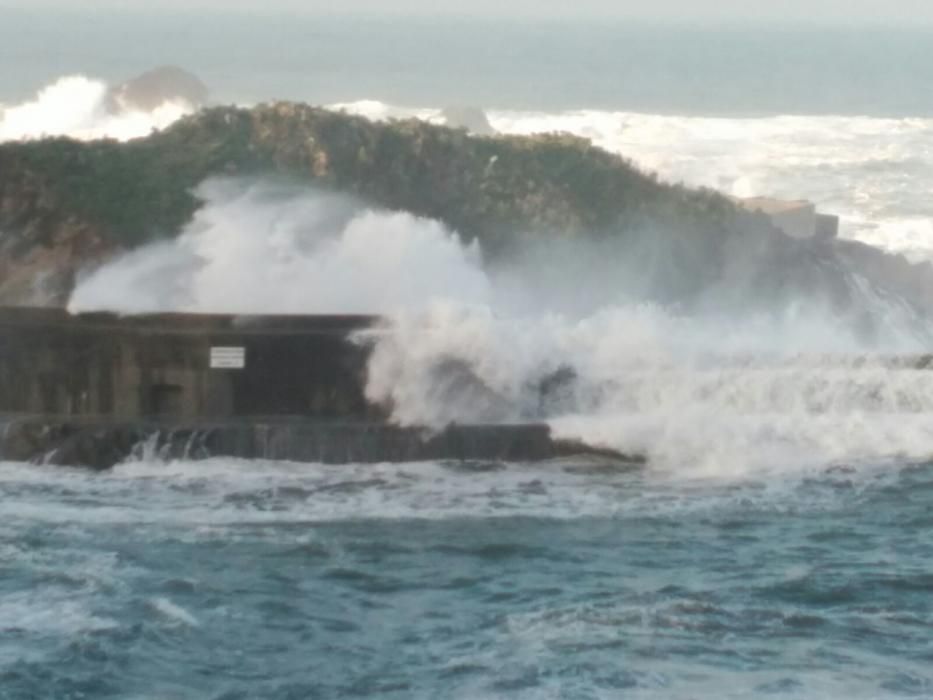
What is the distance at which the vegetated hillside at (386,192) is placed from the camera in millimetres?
26625

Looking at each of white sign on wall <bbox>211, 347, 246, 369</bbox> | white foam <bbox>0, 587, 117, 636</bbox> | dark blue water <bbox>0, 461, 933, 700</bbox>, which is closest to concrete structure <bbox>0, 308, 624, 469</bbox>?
white sign on wall <bbox>211, 347, 246, 369</bbox>

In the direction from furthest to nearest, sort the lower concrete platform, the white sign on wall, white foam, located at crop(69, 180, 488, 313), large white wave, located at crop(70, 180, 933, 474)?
white foam, located at crop(69, 180, 488, 313) < the white sign on wall < large white wave, located at crop(70, 180, 933, 474) < the lower concrete platform

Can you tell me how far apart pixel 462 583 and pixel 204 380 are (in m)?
5.40

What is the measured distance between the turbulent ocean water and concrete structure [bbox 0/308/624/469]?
1.28ft

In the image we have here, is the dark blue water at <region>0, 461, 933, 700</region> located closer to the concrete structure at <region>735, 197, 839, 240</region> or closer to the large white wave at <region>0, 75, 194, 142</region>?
the concrete structure at <region>735, 197, 839, 240</region>

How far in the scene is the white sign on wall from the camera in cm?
2139

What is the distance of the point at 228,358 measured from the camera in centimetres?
2139

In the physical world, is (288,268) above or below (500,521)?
above

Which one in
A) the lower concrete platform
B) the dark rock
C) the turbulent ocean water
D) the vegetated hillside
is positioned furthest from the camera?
the dark rock

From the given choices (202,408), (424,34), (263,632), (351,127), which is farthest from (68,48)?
(263,632)

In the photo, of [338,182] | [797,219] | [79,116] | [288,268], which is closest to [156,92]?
[79,116]

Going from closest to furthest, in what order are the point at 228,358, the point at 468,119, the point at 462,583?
the point at 462,583 → the point at 228,358 → the point at 468,119

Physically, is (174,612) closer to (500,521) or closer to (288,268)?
(500,521)

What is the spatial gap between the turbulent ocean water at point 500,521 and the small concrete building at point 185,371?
2.08 ft
